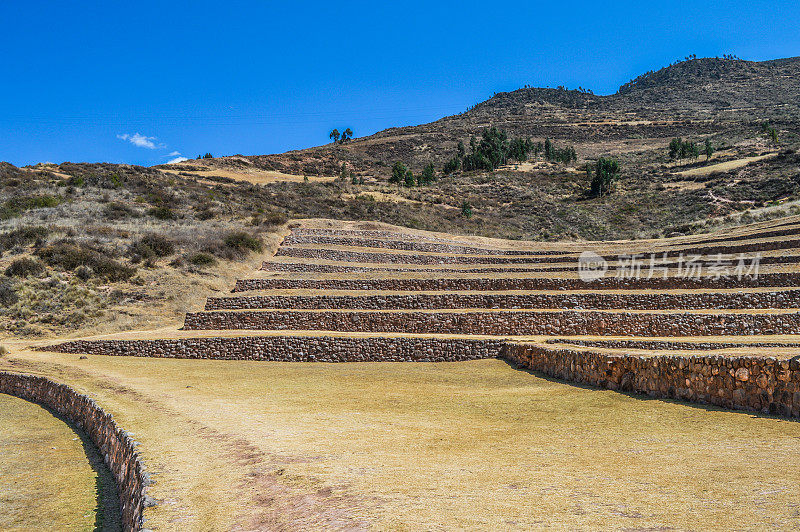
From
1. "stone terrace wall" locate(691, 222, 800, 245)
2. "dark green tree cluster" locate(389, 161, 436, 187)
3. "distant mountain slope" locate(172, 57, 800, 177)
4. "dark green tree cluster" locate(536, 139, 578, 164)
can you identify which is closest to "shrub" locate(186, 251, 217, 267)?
"stone terrace wall" locate(691, 222, 800, 245)

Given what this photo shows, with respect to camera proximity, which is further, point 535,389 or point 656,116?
point 656,116

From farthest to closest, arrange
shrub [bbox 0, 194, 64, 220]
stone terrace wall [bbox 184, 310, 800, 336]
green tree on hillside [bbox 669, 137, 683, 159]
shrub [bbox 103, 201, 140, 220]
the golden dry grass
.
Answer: green tree on hillside [bbox 669, 137, 683, 159], the golden dry grass, shrub [bbox 103, 201, 140, 220], shrub [bbox 0, 194, 64, 220], stone terrace wall [bbox 184, 310, 800, 336]

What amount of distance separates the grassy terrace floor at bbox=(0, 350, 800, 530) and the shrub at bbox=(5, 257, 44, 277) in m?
20.5

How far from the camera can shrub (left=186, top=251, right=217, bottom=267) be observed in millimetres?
35656

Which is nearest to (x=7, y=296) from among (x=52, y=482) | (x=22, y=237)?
(x=22, y=237)

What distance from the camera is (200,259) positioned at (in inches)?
1409

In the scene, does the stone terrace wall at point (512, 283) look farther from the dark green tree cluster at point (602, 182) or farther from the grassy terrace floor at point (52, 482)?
the dark green tree cluster at point (602, 182)

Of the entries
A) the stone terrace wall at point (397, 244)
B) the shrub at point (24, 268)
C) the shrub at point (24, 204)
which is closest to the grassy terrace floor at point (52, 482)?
the shrub at point (24, 268)

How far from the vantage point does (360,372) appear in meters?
20.4

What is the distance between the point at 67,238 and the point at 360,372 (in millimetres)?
25412

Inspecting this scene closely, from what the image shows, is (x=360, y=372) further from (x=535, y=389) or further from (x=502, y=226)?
(x=502, y=226)

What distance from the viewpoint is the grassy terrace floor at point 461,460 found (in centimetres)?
538

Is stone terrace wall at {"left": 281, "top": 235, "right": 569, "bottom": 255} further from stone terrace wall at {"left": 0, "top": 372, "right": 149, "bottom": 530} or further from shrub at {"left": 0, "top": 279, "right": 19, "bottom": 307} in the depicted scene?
stone terrace wall at {"left": 0, "top": 372, "right": 149, "bottom": 530}

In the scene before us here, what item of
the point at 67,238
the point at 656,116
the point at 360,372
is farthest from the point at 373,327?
the point at 656,116
